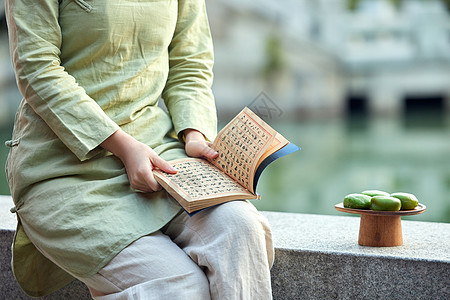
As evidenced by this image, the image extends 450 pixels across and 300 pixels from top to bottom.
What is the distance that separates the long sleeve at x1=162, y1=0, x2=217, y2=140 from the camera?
1.11 metres

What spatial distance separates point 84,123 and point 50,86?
0.26 ft

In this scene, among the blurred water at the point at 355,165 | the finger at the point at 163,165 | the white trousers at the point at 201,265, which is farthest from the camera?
the blurred water at the point at 355,165

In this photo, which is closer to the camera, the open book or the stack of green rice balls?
the open book

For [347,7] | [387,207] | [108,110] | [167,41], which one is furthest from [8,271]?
[347,7]

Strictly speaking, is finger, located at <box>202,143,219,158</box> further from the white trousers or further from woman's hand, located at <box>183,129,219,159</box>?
the white trousers

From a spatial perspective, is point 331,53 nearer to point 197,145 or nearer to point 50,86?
point 197,145

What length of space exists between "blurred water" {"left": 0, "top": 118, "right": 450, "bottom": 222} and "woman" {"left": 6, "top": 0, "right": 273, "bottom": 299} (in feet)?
19.9

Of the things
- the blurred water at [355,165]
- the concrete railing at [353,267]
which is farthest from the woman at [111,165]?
the blurred water at [355,165]

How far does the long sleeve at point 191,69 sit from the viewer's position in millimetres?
1112

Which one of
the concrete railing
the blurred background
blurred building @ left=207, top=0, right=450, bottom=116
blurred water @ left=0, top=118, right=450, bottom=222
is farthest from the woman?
blurred building @ left=207, top=0, right=450, bottom=116

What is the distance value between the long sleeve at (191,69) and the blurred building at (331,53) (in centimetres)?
1372

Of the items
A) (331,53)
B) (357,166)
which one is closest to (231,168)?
(357,166)

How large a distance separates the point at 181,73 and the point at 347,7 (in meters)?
15.9

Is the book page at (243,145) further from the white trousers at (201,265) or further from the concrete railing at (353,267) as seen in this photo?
the concrete railing at (353,267)
